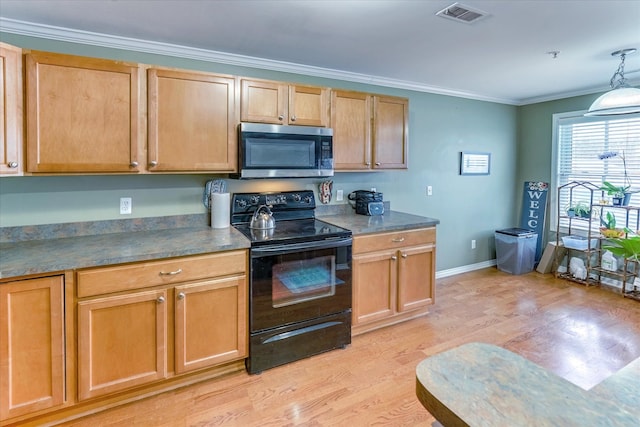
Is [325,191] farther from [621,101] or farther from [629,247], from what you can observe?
[629,247]

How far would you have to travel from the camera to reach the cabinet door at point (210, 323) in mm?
2221

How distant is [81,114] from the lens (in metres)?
2.18

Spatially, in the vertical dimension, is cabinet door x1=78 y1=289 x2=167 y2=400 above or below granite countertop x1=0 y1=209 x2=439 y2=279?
below

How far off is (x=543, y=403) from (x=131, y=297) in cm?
205

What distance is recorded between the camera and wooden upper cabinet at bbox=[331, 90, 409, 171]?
3.11 meters

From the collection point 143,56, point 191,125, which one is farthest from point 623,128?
point 143,56

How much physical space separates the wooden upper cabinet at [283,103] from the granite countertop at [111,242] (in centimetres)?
90

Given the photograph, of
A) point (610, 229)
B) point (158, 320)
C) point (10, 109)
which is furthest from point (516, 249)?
point (10, 109)

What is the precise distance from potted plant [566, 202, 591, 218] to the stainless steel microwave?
3.33 m

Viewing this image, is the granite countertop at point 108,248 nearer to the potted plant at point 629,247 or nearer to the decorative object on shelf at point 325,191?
the decorative object on shelf at point 325,191

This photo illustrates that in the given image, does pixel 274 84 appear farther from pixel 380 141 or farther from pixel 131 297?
pixel 131 297

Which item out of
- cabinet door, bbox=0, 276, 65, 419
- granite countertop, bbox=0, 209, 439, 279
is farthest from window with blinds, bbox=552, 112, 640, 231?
cabinet door, bbox=0, 276, 65, 419

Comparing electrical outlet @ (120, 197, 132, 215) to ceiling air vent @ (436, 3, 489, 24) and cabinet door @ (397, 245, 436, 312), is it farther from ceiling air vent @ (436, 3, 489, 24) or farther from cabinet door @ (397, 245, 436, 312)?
ceiling air vent @ (436, 3, 489, 24)

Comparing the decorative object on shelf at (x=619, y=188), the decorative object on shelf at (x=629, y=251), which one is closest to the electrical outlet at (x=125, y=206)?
the decorative object on shelf at (x=629, y=251)
